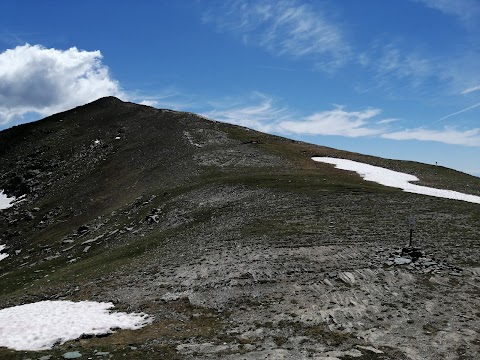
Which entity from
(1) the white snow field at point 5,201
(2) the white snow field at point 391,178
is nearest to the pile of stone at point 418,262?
(2) the white snow field at point 391,178

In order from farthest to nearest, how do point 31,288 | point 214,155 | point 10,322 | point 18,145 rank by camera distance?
1. point 18,145
2. point 214,155
3. point 31,288
4. point 10,322

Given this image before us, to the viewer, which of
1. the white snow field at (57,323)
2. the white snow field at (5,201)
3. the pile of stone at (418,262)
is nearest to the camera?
the white snow field at (57,323)

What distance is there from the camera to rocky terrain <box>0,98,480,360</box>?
764 inches

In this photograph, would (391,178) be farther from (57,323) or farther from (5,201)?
(5,201)

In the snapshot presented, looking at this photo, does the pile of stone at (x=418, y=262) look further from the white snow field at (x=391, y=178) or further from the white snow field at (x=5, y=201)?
the white snow field at (x=5, y=201)

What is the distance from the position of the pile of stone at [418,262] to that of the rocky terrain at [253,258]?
12 centimetres

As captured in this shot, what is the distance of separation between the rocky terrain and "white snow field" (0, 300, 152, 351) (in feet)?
2.91

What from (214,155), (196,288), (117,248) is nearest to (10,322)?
(196,288)

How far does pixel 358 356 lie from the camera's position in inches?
659

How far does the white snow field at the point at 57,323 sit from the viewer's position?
21.9 metres

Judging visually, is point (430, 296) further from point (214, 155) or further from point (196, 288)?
point (214, 155)

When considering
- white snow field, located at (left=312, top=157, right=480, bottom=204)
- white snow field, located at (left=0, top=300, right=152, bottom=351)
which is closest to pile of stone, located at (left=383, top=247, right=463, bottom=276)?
white snow field, located at (left=0, top=300, right=152, bottom=351)

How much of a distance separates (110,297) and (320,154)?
61185 mm

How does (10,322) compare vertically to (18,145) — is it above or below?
below
